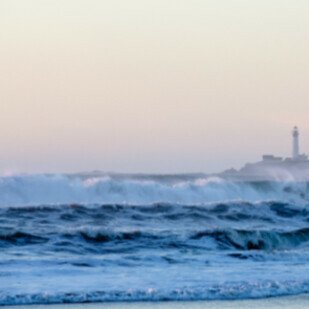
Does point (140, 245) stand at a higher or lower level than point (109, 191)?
lower

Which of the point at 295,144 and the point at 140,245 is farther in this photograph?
the point at 295,144

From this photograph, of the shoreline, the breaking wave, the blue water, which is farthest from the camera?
the breaking wave

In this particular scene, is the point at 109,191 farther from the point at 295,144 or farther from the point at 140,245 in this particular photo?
the point at 295,144

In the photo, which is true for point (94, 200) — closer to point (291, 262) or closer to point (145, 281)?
point (291, 262)

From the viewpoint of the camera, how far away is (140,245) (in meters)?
19.0

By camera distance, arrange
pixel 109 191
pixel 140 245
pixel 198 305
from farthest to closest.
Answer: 1. pixel 109 191
2. pixel 140 245
3. pixel 198 305

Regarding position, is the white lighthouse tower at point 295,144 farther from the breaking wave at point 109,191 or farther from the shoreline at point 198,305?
the shoreline at point 198,305

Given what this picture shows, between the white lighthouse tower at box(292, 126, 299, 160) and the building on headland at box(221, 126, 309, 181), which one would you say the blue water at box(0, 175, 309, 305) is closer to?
the building on headland at box(221, 126, 309, 181)

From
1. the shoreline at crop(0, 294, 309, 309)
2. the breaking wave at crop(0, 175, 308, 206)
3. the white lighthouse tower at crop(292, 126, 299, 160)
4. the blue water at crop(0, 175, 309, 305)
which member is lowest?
the shoreline at crop(0, 294, 309, 309)

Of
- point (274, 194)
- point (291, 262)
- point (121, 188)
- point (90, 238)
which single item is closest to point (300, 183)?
point (274, 194)

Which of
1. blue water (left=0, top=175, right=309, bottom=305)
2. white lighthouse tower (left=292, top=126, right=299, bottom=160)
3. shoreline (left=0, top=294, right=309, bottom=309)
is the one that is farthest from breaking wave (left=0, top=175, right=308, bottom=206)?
white lighthouse tower (left=292, top=126, right=299, bottom=160)

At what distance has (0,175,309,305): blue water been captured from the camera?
12.6 metres

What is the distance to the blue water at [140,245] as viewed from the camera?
1262 centimetres

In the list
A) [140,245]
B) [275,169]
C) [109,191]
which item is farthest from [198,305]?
[275,169]
